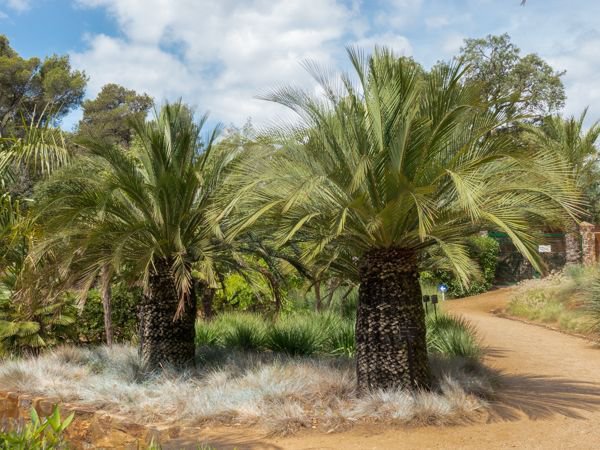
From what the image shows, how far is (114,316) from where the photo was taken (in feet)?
43.8

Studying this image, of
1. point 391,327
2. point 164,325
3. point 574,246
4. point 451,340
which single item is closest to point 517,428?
point 391,327

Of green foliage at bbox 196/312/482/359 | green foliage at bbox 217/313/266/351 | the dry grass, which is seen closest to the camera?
green foliage at bbox 196/312/482/359

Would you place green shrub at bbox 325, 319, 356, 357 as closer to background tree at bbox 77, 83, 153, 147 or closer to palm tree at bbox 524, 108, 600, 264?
palm tree at bbox 524, 108, 600, 264

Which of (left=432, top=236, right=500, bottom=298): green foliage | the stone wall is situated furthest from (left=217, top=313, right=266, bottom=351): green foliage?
(left=432, top=236, right=500, bottom=298): green foliage

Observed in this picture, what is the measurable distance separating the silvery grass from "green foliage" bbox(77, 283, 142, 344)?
3209mm

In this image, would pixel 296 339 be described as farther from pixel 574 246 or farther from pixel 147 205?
pixel 574 246

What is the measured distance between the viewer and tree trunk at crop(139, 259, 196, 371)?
9438 mm

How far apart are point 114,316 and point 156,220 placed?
16.4ft

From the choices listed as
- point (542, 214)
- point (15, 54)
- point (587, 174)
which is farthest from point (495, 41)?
point (542, 214)

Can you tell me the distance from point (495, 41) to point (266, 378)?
1110 inches

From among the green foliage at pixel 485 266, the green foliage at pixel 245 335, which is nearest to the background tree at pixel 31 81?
the green foliage at pixel 485 266

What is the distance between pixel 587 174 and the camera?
23.4 meters

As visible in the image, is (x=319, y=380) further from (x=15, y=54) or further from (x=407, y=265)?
(x=15, y=54)

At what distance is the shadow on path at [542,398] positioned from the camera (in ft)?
24.0
